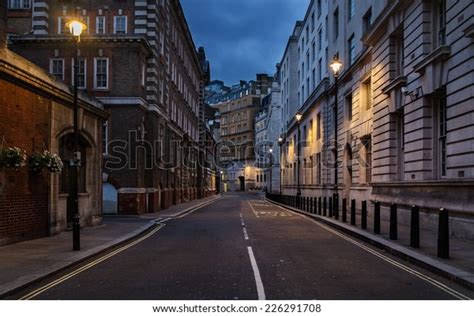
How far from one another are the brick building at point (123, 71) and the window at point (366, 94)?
1288cm

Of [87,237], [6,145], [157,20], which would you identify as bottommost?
[87,237]

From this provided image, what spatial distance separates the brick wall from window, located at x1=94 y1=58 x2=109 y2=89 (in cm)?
1397

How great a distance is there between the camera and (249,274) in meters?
9.73

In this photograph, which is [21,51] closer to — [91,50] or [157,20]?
[91,50]

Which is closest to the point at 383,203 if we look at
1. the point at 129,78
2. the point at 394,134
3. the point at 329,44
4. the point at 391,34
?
the point at 394,134

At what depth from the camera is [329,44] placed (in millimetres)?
41906

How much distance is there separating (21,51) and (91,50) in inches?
177

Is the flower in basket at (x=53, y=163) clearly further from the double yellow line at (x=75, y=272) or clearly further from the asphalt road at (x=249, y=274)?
the asphalt road at (x=249, y=274)

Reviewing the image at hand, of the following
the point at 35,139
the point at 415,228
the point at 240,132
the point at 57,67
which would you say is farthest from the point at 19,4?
the point at 240,132

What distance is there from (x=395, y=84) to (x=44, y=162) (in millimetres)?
14621

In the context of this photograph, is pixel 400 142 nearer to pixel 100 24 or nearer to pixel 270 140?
pixel 100 24

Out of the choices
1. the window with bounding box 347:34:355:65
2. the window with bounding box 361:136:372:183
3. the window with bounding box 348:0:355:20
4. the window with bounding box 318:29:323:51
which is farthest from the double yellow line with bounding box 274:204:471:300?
the window with bounding box 318:29:323:51

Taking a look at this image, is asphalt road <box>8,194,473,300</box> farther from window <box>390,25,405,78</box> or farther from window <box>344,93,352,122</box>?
window <box>344,93,352,122</box>

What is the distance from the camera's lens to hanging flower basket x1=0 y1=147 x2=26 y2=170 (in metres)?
13.0
